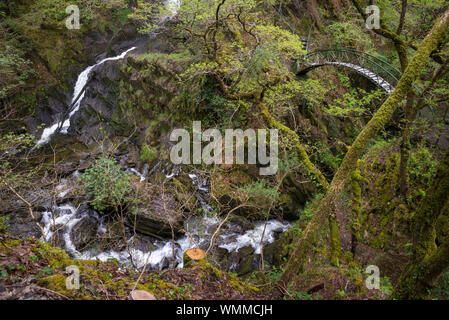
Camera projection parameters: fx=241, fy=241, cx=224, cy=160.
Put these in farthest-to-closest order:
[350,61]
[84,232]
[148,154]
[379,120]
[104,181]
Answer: [148,154] → [350,61] → [84,232] → [104,181] → [379,120]

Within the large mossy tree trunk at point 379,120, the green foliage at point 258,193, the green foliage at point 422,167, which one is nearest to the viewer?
the large mossy tree trunk at point 379,120

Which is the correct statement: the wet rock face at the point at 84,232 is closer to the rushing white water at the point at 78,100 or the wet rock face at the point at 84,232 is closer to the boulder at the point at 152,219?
the boulder at the point at 152,219

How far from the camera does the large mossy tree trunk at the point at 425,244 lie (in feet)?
11.2

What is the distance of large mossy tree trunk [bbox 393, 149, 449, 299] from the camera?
11.2ft

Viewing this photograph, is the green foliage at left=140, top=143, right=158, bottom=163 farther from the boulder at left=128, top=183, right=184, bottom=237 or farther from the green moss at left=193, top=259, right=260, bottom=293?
the green moss at left=193, top=259, right=260, bottom=293

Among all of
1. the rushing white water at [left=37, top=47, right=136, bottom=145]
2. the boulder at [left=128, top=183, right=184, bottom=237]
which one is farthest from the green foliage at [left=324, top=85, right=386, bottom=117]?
the rushing white water at [left=37, top=47, right=136, bottom=145]

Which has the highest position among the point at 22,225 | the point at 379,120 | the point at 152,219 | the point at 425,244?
the point at 379,120

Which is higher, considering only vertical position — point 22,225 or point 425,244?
point 425,244

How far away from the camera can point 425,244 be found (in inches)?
141

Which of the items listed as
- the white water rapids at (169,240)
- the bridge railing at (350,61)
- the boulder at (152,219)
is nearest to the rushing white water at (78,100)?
the white water rapids at (169,240)

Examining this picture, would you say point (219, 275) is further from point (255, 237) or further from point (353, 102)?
point (353, 102)

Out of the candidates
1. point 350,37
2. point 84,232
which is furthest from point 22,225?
point 350,37
